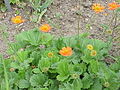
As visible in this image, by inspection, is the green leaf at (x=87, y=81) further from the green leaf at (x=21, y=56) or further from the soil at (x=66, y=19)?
the soil at (x=66, y=19)

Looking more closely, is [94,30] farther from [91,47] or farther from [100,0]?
[91,47]

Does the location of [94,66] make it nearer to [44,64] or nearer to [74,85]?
[74,85]

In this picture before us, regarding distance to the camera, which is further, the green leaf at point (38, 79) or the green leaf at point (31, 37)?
the green leaf at point (31, 37)

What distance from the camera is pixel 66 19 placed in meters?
3.83

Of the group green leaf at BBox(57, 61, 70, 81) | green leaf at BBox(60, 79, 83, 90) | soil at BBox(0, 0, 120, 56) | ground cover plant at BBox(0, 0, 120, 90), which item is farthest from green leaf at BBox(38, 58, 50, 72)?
soil at BBox(0, 0, 120, 56)

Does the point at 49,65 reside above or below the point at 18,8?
below

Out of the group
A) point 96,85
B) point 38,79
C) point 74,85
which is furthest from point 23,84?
point 96,85

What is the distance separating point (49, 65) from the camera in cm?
267

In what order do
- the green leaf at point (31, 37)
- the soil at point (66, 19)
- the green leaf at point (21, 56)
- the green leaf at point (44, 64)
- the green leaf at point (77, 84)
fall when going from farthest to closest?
the soil at point (66, 19) < the green leaf at point (31, 37) < the green leaf at point (21, 56) < the green leaf at point (44, 64) < the green leaf at point (77, 84)

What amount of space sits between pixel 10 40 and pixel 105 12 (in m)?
1.26

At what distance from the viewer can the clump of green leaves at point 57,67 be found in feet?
8.30

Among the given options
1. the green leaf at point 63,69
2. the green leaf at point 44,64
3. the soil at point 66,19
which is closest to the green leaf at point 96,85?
the green leaf at point 63,69

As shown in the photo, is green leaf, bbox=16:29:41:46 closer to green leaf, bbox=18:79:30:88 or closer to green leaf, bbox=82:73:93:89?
green leaf, bbox=18:79:30:88

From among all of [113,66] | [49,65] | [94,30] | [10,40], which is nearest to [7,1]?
[10,40]
